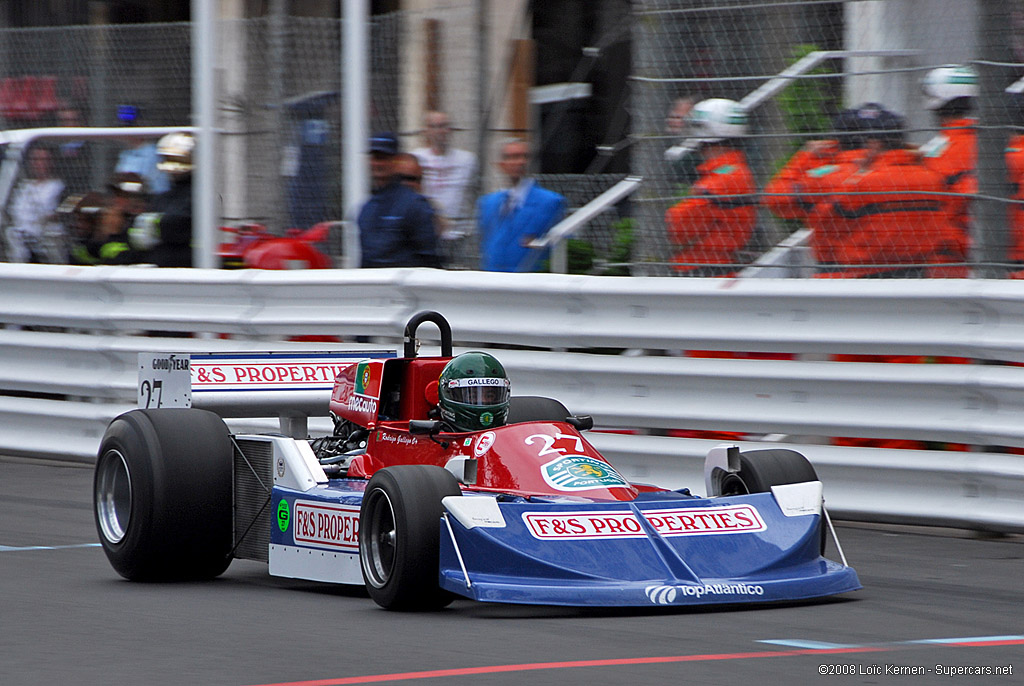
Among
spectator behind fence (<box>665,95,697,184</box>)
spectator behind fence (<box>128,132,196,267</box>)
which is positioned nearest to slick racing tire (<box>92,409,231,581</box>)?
spectator behind fence (<box>665,95,697,184</box>)

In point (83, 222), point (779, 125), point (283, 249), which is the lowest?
point (283, 249)

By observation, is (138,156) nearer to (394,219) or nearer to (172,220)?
(172,220)

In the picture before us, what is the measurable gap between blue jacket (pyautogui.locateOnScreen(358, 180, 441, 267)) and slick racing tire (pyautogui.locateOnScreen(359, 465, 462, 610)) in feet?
14.2

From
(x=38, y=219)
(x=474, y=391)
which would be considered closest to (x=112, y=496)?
(x=474, y=391)

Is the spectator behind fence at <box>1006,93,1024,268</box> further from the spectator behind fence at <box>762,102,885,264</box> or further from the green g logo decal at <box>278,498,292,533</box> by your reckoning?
the green g logo decal at <box>278,498,292,533</box>

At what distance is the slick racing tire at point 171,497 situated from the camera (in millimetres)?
7105

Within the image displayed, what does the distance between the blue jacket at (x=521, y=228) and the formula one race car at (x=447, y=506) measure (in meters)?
2.50

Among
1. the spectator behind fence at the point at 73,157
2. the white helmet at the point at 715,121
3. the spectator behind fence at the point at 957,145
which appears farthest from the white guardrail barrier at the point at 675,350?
the spectator behind fence at the point at 73,157

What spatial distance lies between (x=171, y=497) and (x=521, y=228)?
3.78 metres

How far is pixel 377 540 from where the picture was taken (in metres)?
6.46

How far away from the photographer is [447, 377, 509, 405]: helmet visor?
699 centimetres

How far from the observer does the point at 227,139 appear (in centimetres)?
1223

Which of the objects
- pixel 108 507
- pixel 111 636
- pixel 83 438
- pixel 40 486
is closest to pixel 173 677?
pixel 111 636

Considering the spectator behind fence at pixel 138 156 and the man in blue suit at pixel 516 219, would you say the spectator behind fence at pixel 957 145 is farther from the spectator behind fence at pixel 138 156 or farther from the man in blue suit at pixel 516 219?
the spectator behind fence at pixel 138 156
